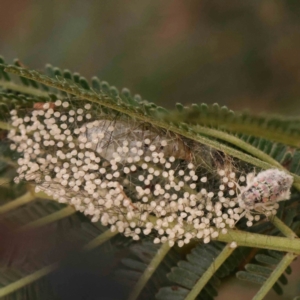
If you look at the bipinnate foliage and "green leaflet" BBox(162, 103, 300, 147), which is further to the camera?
the bipinnate foliage

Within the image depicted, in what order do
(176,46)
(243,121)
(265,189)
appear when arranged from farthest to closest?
(176,46) → (265,189) → (243,121)

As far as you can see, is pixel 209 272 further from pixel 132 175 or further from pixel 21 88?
pixel 21 88

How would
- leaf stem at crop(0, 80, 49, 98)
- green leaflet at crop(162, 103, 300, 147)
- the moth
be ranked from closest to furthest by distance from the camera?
1. green leaflet at crop(162, 103, 300, 147)
2. the moth
3. leaf stem at crop(0, 80, 49, 98)

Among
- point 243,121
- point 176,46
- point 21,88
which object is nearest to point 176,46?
point 176,46

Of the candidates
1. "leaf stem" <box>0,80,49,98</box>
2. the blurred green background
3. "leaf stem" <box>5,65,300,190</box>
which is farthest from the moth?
the blurred green background

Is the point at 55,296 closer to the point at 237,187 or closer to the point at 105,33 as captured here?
the point at 237,187

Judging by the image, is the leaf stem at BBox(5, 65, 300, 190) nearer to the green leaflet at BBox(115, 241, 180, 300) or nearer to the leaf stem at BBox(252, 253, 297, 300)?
the leaf stem at BBox(252, 253, 297, 300)

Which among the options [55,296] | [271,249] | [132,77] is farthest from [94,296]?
[132,77]
